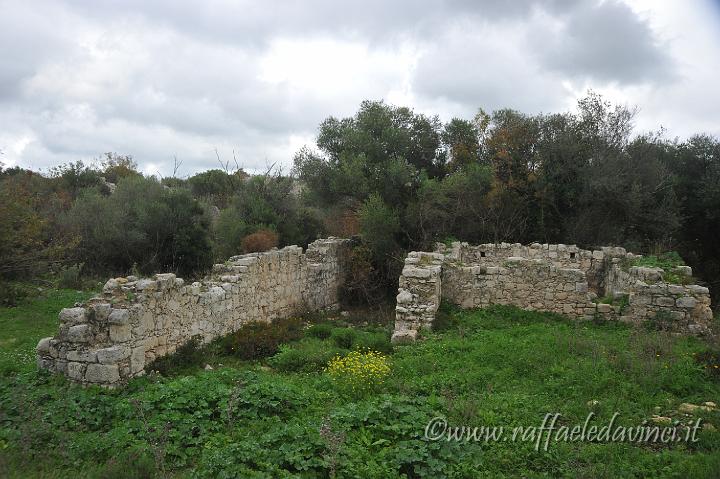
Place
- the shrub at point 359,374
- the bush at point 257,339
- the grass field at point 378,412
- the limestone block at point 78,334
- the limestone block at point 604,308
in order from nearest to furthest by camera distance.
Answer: the grass field at point 378,412
the shrub at point 359,374
the limestone block at point 78,334
the bush at point 257,339
the limestone block at point 604,308

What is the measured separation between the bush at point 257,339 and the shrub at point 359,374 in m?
2.53

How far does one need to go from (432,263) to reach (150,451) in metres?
9.03

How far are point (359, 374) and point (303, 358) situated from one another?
2.32 metres

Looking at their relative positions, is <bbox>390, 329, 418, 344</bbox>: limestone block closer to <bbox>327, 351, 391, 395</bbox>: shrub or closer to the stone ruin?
the stone ruin

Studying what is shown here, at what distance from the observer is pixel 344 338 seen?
37.5 feet

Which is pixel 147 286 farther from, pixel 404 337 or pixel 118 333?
pixel 404 337

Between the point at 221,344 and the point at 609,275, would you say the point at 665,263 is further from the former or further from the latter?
the point at 221,344

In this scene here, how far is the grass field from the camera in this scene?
5.50 m

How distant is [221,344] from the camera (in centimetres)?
1098

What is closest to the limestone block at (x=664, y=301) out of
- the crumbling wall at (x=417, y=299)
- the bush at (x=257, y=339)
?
the crumbling wall at (x=417, y=299)

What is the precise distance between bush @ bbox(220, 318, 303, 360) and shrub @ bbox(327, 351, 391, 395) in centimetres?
253

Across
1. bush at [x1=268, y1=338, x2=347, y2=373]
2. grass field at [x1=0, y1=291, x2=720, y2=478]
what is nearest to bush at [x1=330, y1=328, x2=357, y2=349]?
bush at [x1=268, y1=338, x2=347, y2=373]

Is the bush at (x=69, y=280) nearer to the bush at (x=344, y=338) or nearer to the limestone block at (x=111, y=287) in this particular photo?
the limestone block at (x=111, y=287)

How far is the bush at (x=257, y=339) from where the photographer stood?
1071 cm
